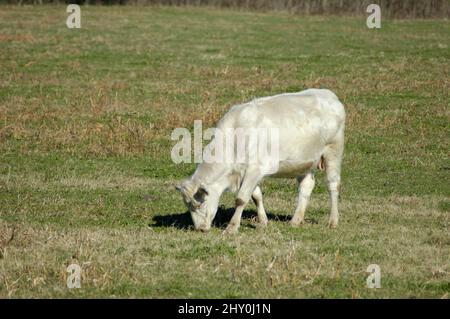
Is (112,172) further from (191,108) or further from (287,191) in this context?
(191,108)

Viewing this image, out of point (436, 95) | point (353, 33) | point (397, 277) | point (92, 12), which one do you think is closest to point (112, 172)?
point (397, 277)

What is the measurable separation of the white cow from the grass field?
391mm

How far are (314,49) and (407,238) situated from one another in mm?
22157

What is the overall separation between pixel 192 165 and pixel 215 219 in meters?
4.04

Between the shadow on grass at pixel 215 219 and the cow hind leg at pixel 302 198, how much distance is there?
11.9 inches

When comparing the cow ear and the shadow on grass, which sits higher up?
the cow ear

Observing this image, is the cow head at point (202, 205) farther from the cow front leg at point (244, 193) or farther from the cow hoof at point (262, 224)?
the cow hoof at point (262, 224)

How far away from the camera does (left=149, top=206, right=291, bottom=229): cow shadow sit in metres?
12.3

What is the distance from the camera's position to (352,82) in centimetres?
2583

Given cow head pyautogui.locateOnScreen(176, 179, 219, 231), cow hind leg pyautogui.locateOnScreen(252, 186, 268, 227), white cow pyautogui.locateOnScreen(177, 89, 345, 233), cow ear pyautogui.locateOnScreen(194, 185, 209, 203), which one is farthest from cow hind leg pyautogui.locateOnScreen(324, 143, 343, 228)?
cow ear pyautogui.locateOnScreen(194, 185, 209, 203)

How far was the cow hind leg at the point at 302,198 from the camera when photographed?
12438 millimetres

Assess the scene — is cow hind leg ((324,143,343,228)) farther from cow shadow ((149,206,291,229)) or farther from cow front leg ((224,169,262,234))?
cow front leg ((224,169,262,234))

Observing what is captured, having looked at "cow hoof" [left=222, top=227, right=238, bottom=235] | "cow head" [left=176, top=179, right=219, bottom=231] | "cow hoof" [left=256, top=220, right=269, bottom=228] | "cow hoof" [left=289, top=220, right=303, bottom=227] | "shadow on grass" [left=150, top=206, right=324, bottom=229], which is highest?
"cow head" [left=176, top=179, right=219, bottom=231]

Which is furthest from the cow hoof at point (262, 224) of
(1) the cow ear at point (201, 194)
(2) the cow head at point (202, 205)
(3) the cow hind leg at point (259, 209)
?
(1) the cow ear at point (201, 194)
